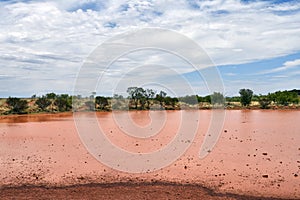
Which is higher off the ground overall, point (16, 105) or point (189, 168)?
point (16, 105)

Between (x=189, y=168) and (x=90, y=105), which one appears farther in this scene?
(x=90, y=105)

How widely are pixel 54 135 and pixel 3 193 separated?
372 inches

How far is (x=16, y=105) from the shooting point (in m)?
34.9

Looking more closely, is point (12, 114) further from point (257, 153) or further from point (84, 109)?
point (257, 153)

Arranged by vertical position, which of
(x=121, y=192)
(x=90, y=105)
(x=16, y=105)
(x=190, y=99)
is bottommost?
(x=121, y=192)

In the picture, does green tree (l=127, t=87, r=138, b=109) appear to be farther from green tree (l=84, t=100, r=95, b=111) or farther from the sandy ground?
the sandy ground

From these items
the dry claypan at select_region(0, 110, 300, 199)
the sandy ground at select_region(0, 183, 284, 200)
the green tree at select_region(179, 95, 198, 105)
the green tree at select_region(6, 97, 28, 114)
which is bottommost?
the sandy ground at select_region(0, 183, 284, 200)

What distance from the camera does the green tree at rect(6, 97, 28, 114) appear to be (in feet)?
114

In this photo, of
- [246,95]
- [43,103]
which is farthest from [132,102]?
[246,95]

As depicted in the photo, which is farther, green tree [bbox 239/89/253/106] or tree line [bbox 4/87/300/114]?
green tree [bbox 239/89/253/106]

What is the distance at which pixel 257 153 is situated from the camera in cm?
995

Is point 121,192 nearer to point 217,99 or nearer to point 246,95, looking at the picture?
point 246,95

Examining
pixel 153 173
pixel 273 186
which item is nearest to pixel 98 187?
pixel 153 173

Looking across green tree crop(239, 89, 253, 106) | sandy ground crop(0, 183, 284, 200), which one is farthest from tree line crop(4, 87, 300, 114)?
sandy ground crop(0, 183, 284, 200)
